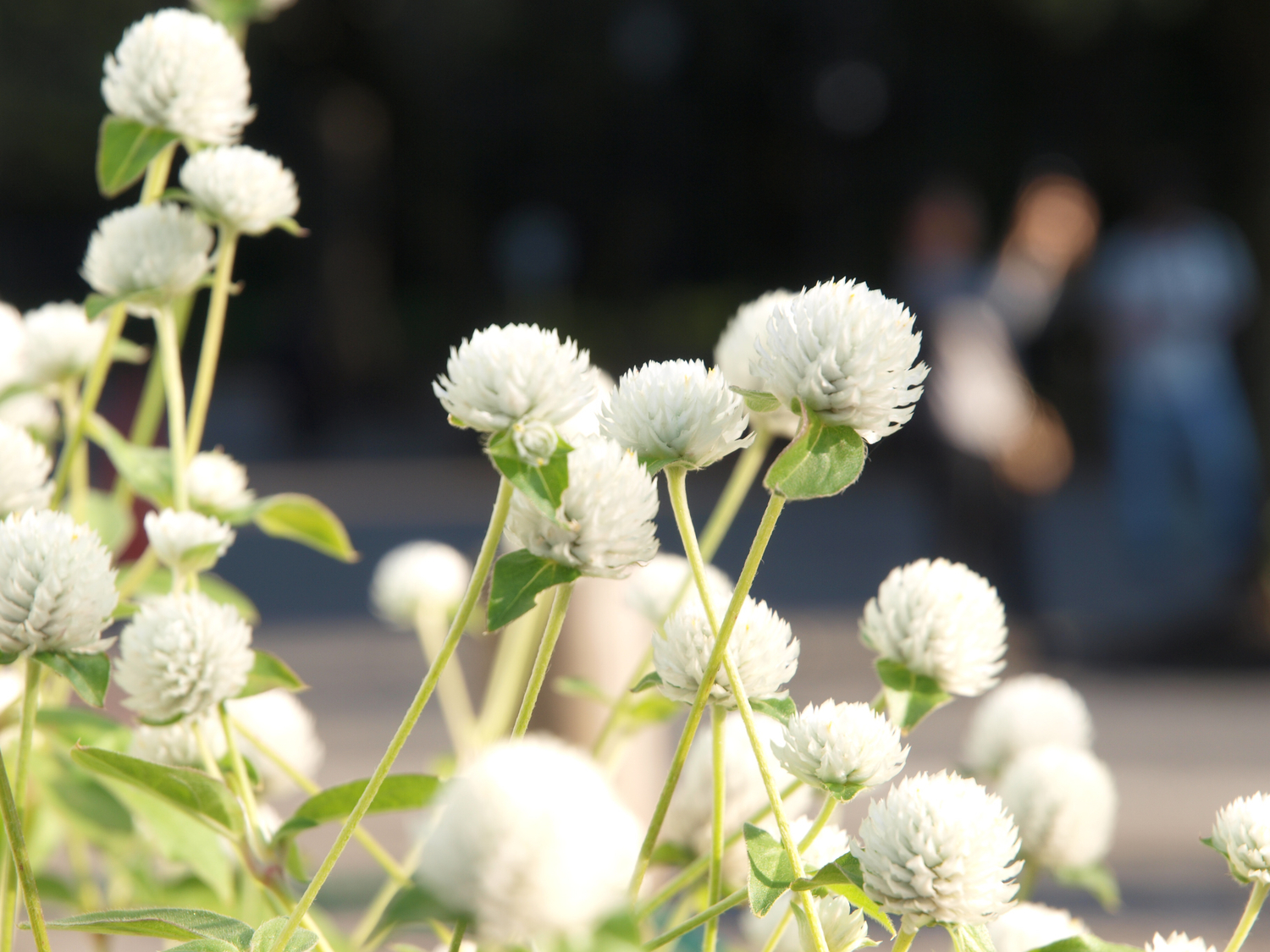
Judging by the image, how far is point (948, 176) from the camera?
10148mm

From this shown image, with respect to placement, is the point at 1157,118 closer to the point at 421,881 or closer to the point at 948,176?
the point at 948,176

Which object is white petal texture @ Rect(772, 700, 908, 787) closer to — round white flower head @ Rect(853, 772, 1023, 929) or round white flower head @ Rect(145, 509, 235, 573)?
round white flower head @ Rect(853, 772, 1023, 929)

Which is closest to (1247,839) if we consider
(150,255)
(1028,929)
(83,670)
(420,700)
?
(1028,929)

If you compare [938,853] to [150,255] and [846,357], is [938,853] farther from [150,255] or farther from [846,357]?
[150,255]

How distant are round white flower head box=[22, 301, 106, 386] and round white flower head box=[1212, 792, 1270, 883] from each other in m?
0.61

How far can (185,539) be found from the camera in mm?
585

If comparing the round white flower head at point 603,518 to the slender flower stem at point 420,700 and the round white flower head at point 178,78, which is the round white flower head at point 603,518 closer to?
the slender flower stem at point 420,700

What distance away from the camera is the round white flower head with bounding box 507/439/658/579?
0.43 metres

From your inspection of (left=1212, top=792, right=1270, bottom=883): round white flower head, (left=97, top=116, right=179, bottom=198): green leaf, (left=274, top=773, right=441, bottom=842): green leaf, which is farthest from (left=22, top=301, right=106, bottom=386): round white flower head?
(left=1212, top=792, right=1270, bottom=883): round white flower head

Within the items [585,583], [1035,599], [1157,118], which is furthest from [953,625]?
[1157,118]

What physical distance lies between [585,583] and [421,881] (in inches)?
26.8

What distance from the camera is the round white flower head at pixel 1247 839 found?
1.66 feet

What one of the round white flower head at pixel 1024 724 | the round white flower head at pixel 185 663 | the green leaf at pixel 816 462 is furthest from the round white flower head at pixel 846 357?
the round white flower head at pixel 1024 724

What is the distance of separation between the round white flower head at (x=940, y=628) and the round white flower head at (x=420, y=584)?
386mm
